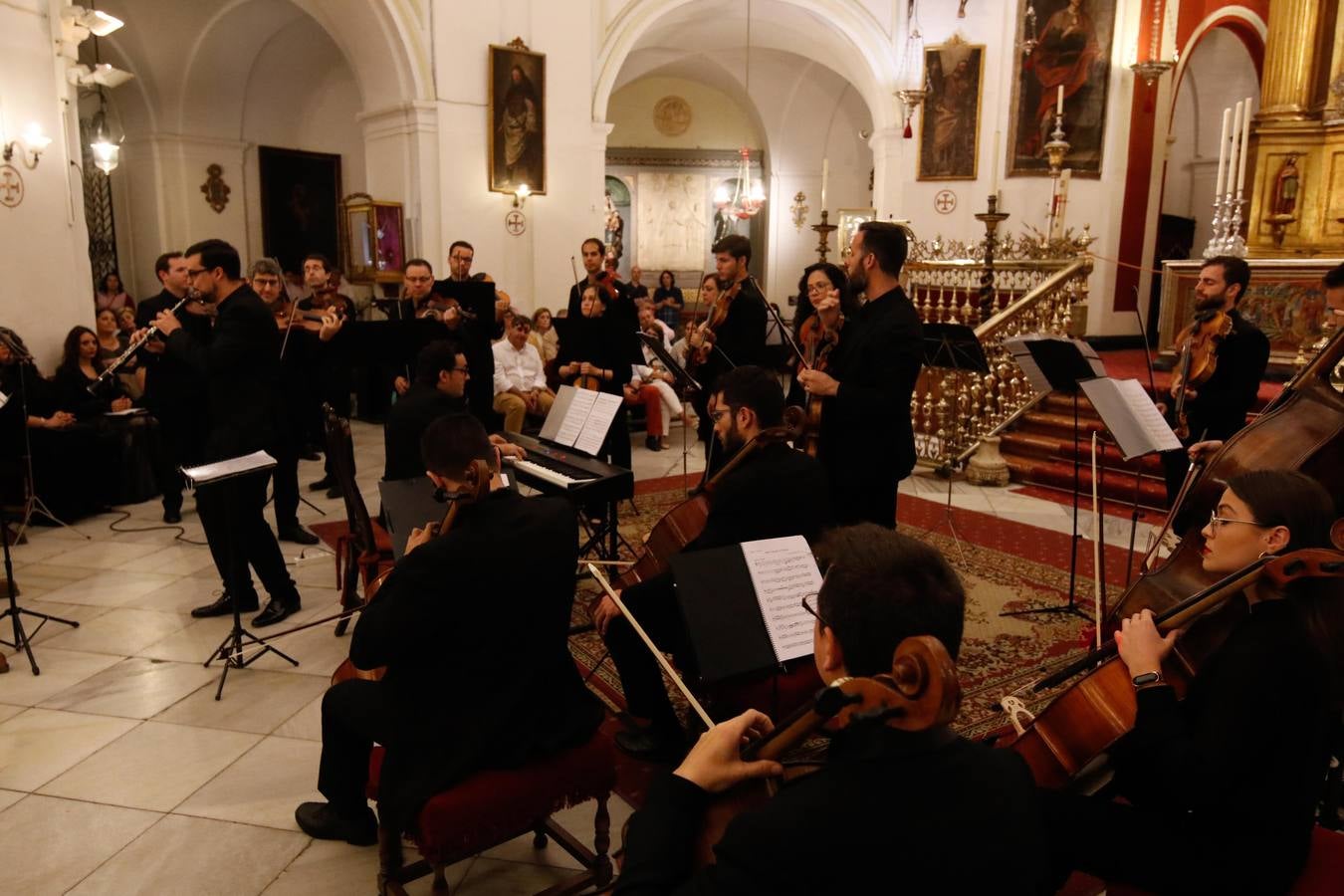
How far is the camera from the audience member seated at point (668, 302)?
49.0ft

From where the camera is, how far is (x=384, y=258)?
10.3m

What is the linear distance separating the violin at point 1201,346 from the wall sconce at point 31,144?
24.9 ft

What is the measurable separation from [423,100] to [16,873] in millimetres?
8727

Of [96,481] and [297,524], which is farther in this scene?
[96,481]

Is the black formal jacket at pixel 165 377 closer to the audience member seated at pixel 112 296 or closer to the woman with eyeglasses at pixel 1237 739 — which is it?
the woman with eyeglasses at pixel 1237 739

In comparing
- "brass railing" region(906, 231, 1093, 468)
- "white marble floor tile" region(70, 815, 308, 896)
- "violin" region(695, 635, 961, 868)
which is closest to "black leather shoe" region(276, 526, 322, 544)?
"white marble floor tile" region(70, 815, 308, 896)

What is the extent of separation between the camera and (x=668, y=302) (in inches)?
586

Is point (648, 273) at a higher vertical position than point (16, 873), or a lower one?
higher

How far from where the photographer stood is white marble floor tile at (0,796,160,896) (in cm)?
276

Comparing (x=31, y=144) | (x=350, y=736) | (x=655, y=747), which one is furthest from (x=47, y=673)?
(x=31, y=144)

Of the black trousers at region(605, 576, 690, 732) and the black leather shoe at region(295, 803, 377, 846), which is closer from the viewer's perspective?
the black leather shoe at region(295, 803, 377, 846)

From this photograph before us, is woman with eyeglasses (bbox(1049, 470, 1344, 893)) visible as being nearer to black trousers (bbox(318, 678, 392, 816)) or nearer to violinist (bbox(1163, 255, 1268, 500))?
black trousers (bbox(318, 678, 392, 816))

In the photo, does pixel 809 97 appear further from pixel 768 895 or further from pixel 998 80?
pixel 768 895

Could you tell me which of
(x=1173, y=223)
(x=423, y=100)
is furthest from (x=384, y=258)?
(x=1173, y=223)
